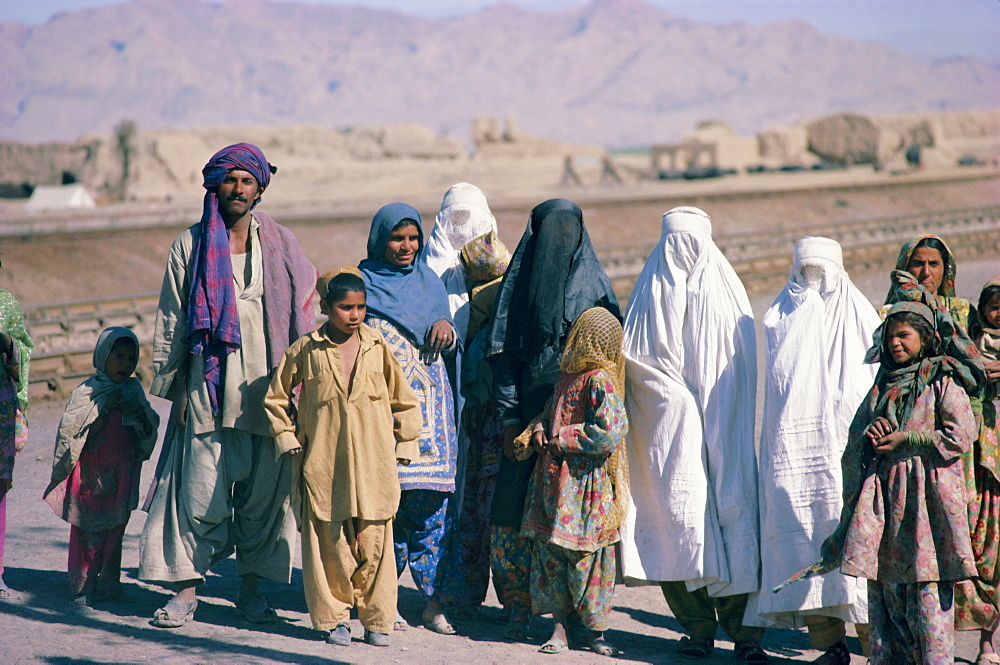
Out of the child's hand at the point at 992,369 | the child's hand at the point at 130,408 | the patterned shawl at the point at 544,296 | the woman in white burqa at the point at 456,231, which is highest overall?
the woman in white burqa at the point at 456,231

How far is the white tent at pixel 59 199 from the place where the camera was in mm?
28812

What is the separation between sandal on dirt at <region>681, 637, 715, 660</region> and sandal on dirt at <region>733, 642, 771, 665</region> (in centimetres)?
12

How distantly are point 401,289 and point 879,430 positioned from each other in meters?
2.03

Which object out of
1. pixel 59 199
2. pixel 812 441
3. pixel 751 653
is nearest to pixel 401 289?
pixel 812 441

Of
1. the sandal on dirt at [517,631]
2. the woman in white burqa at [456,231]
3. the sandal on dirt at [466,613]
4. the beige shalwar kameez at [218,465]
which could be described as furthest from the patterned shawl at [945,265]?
the beige shalwar kameez at [218,465]

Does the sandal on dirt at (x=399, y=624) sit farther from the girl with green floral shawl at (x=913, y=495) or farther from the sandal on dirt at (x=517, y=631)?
the girl with green floral shawl at (x=913, y=495)

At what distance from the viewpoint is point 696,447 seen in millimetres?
4367

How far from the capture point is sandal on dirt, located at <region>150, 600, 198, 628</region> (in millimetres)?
4355

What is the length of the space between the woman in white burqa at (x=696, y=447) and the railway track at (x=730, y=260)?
750cm

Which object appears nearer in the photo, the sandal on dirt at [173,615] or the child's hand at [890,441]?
the child's hand at [890,441]

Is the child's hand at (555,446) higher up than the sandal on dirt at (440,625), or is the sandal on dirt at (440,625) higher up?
the child's hand at (555,446)

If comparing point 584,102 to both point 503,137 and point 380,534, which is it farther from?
point 380,534

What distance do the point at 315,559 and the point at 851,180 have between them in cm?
3209

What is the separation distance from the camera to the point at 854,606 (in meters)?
4.17
